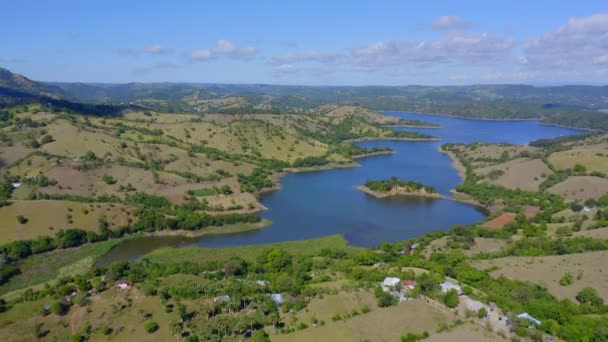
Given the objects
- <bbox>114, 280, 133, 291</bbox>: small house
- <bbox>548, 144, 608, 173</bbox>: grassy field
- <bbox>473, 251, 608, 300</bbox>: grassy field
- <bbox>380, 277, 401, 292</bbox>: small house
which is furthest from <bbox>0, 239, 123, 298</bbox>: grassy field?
<bbox>548, 144, 608, 173</bbox>: grassy field

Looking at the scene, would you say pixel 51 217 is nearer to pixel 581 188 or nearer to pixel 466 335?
pixel 466 335

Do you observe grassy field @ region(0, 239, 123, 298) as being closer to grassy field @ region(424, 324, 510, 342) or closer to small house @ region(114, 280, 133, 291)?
small house @ region(114, 280, 133, 291)

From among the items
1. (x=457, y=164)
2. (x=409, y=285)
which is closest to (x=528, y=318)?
(x=409, y=285)

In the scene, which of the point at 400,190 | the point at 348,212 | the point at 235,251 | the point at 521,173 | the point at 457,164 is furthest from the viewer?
the point at 457,164

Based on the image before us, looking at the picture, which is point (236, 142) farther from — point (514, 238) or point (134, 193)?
point (514, 238)

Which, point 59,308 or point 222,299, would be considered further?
point 222,299

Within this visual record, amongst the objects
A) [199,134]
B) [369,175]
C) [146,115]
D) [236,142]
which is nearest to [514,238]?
[369,175]
